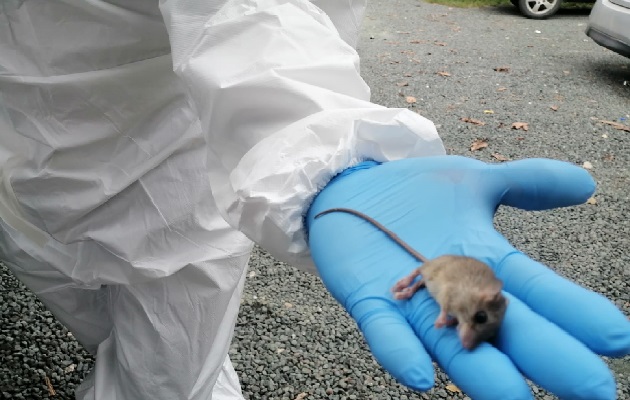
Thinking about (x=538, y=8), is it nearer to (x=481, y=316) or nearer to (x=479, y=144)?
(x=479, y=144)

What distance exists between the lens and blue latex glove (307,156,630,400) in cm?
84

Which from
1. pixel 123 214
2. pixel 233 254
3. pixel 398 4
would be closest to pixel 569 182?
pixel 233 254

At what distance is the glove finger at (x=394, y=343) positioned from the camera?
0.85 m

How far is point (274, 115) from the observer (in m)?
1.14

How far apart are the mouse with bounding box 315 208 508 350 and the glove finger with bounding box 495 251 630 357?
50mm

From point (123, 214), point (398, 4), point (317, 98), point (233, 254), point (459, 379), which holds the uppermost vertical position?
point (317, 98)

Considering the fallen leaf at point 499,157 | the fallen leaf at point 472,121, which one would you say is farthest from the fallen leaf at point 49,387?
the fallen leaf at point 472,121

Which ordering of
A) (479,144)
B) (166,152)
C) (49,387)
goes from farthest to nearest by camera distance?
(479,144) < (49,387) < (166,152)

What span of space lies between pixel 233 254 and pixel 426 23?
7174mm

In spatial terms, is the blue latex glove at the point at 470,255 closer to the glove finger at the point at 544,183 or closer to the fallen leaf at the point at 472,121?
the glove finger at the point at 544,183

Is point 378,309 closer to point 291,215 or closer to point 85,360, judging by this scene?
point 291,215

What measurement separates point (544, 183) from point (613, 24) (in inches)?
224

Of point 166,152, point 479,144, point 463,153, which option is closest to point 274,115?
point 166,152

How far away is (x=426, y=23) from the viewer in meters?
8.13
